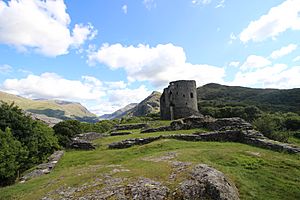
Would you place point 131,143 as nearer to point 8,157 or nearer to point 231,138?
point 231,138

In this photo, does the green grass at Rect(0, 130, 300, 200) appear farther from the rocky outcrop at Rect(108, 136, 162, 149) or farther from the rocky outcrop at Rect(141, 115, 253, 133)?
the rocky outcrop at Rect(141, 115, 253, 133)

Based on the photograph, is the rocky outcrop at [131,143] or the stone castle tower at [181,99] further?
the stone castle tower at [181,99]

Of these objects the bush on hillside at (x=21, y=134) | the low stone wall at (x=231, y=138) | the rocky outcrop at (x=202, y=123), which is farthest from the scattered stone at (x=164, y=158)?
the bush on hillside at (x=21, y=134)

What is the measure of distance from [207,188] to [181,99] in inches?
1490

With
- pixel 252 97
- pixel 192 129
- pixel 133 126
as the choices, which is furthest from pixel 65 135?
pixel 252 97

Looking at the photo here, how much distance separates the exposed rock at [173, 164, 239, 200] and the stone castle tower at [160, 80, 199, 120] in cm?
3639

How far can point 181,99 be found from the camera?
47.4 meters

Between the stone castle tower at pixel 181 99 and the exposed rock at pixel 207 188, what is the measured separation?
36388 mm

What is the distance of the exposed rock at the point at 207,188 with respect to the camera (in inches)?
381

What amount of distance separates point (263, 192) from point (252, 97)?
165716 millimetres

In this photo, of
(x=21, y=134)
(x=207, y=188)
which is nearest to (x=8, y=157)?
(x=21, y=134)

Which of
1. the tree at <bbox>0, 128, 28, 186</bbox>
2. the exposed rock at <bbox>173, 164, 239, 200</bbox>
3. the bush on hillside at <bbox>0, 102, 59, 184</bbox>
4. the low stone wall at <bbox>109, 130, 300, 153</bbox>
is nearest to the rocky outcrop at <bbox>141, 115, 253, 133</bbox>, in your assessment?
the low stone wall at <bbox>109, 130, 300, 153</bbox>

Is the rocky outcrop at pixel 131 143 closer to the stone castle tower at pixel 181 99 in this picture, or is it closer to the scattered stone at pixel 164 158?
the scattered stone at pixel 164 158

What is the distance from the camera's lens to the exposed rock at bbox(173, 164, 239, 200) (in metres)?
9.68
